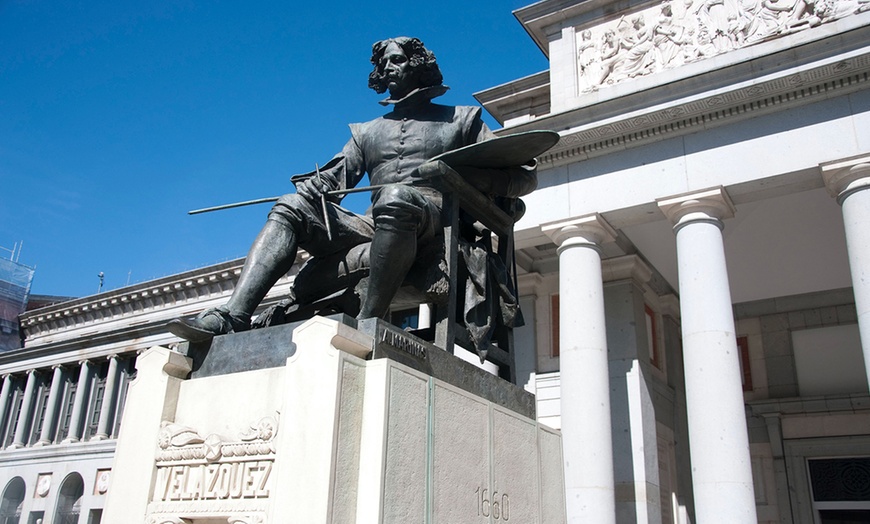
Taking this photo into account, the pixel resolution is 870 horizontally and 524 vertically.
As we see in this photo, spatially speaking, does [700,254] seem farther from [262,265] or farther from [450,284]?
[262,265]

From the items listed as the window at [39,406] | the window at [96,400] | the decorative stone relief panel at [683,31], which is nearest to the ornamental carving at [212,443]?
the decorative stone relief panel at [683,31]

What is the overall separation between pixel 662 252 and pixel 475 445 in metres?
16.3

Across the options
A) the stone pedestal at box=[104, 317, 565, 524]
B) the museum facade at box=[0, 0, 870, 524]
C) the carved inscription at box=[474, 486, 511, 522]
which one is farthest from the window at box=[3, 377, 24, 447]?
the carved inscription at box=[474, 486, 511, 522]

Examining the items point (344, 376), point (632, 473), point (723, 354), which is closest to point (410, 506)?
point (344, 376)

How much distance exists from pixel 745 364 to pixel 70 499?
34.7 meters

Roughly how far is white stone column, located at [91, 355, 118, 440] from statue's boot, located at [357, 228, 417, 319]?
38.8m

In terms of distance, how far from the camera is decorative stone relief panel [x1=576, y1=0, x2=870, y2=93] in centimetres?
1533

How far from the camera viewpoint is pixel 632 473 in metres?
16.9

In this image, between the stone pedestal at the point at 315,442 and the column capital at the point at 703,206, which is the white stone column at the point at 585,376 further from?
the stone pedestal at the point at 315,442

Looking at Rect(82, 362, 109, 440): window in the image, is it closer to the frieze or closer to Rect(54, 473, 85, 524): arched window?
Rect(54, 473, 85, 524): arched window

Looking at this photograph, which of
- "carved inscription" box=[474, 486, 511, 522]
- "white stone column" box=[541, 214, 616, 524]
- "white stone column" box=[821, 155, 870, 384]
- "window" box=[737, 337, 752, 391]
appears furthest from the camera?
"window" box=[737, 337, 752, 391]

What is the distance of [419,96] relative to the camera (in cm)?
528

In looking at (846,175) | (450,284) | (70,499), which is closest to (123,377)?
(70,499)

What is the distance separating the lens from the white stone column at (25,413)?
4256cm
